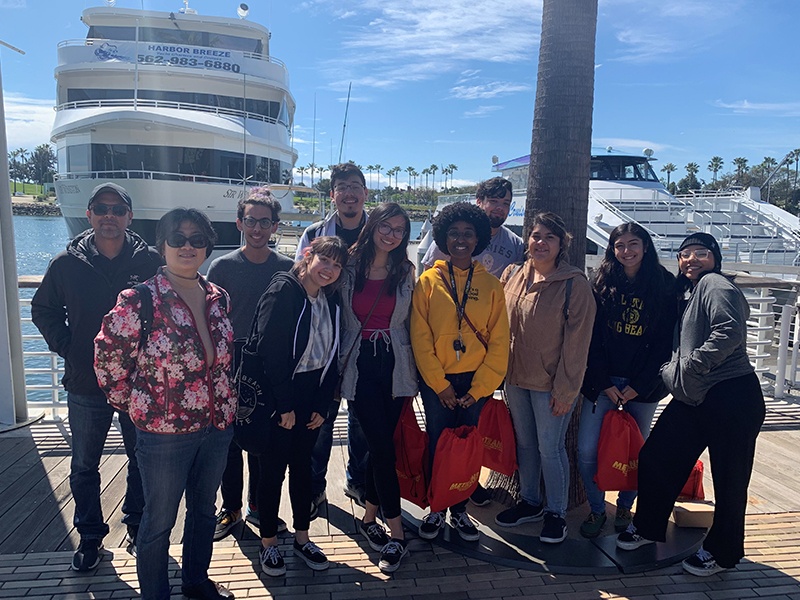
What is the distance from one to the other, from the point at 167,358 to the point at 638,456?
2.70 meters

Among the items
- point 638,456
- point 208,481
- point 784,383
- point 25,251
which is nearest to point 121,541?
point 208,481

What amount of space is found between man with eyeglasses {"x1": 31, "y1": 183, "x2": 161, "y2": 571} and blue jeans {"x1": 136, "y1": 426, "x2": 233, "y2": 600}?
0.56 meters

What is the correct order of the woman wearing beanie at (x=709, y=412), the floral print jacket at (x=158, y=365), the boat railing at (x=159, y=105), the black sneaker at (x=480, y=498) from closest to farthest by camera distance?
1. the floral print jacket at (x=158, y=365)
2. the woman wearing beanie at (x=709, y=412)
3. the black sneaker at (x=480, y=498)
4. the boat railing at (x=159, y=105)

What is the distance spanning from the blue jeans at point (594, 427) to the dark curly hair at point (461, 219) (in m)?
1.17

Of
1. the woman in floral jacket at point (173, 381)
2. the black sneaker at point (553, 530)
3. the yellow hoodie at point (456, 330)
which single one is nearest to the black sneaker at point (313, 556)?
the woman in floral jacket at point (173, 381)

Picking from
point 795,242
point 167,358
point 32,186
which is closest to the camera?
point 167,358

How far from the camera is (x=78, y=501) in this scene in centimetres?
302

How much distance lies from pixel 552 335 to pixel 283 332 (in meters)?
1.54

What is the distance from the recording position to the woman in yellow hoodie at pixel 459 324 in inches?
123

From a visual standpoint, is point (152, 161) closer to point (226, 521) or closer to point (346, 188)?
point (346, 188)

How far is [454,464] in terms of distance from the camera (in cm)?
312

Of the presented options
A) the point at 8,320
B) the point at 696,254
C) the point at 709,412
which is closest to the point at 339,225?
the point at 696,254

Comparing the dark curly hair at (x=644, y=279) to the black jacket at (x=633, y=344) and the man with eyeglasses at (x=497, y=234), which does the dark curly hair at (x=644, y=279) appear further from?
the man with eyeglasses at (x=497, y=234)

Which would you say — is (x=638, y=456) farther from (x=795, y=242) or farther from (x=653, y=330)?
(x=795, y=242)
